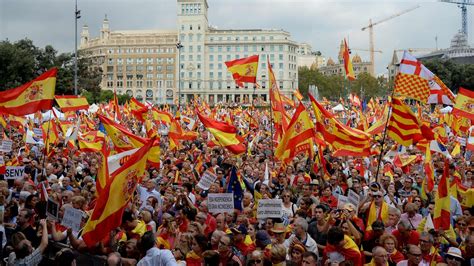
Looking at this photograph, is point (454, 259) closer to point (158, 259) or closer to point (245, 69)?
point (158, 259)

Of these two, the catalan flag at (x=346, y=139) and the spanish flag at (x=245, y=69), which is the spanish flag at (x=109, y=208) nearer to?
the catalan flag at (x=346, y=139)

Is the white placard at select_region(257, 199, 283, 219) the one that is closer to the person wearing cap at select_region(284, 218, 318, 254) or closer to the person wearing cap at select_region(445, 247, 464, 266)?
the person wearing cap at select_region(284, 218, 318, 254)

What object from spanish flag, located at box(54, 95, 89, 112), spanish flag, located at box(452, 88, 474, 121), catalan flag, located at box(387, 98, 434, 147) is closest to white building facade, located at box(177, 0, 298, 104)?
spanish flag, located at box(54, 95, 89, 112)

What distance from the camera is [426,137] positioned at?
11266mm

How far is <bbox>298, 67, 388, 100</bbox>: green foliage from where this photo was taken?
97.8 meters

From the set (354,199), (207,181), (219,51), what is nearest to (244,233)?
(354,199)

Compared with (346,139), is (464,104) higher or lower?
higher

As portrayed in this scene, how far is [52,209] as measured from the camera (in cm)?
692

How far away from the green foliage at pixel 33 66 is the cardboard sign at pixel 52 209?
41.5 metres

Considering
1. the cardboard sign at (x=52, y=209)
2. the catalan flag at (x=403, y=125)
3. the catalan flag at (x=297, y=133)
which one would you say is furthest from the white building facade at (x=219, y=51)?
the cardboard sign at (x=52, y=209)

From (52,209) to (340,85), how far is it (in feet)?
333

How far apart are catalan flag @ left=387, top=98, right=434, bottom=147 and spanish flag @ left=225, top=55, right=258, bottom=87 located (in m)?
6.24

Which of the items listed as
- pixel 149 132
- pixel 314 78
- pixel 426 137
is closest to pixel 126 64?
pixel 314 78

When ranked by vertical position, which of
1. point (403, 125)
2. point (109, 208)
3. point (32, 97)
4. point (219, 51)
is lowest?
point (109, 208)
